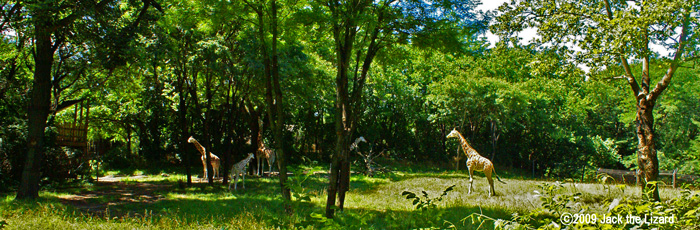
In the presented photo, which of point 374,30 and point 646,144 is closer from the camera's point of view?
point 374,30

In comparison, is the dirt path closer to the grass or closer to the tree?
the grass

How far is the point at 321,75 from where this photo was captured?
21250 mm

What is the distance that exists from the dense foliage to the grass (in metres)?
2.08

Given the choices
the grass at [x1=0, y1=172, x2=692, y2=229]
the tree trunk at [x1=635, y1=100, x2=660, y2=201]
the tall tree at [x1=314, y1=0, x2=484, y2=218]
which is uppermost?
the tall tree at [x1=314, y1=0, x2=484, y2=218]

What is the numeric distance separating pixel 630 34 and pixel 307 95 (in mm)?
12722

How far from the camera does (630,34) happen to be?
8.16 m

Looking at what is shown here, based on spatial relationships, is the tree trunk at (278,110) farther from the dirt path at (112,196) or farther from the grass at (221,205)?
the dirt path at (112,196)

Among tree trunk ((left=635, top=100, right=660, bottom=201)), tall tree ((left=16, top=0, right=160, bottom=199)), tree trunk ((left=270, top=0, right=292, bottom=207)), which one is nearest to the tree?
tree trunk ((left=635, top=100, right=660, bottom=201))

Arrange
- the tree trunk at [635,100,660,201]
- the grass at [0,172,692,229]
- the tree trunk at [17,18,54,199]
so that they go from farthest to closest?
the tree trunk at [17,18,54,199]
the tree trunk at [635,100,660,201]
the grass at [0,172,692,229]

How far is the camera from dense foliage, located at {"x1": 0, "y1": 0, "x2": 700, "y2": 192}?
1067 centimetres

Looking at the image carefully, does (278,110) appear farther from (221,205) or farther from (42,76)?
(42,76)

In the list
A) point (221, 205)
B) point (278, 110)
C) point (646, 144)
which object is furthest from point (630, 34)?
point (221, 205)

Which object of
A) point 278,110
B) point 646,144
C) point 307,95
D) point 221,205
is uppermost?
point 307,95

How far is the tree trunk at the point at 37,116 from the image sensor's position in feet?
35.0
